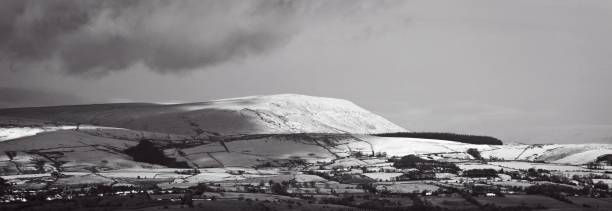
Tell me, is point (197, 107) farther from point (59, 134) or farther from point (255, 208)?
point (255, 208)

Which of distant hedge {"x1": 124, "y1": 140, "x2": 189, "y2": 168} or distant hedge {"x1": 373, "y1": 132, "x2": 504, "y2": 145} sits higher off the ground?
distant hedge {"x1": 373, "y1": 132, "x2": 504, "y2": 145}

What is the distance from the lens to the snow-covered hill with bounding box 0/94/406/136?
79625 millimetres

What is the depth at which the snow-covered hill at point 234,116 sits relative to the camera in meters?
79.6

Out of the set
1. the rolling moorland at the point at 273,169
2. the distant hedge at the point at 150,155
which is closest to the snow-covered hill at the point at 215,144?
the rolling moorland at the point at 273,169

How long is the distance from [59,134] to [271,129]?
92.9ft

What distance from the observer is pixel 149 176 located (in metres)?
41.4

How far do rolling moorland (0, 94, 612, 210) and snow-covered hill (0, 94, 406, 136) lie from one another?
450mm

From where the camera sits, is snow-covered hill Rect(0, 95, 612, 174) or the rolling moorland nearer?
the rolling moorland

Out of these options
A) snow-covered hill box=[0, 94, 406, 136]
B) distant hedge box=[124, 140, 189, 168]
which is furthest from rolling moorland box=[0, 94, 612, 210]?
snow-covered hill box=[0, 94, 406, 136]

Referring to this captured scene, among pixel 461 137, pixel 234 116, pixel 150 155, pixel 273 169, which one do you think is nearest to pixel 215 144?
pixel 150 155

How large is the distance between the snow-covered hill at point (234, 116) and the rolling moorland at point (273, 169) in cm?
45

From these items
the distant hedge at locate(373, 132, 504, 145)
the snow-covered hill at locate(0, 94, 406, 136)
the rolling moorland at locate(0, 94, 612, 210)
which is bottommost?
the rolling moorland at locate(0, 94, 612, 210)

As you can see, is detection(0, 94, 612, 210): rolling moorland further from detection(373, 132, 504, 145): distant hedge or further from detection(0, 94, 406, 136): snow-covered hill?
detection(0, 94, 406, 136): snow-covered hill

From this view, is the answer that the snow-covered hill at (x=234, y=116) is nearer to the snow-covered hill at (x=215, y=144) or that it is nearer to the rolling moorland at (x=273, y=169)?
the snow-covered hill at (x=215, y=144)
